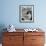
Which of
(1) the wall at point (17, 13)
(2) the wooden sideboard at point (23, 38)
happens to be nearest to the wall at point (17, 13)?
(1) the wall at point (17, 13)

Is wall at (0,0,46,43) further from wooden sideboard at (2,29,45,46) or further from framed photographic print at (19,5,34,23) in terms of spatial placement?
wooden sideboard at (2,29,45,46)

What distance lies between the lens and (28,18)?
4.00 metres

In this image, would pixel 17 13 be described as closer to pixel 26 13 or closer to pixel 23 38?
pixel 26 13

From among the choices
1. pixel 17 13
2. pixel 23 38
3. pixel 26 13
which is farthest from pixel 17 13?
pixel 23 38

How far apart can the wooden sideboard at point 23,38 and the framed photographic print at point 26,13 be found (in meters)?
0.62

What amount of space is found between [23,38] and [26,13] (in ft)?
2.87

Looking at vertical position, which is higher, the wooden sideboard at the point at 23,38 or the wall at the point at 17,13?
the wall at the point at 17,13

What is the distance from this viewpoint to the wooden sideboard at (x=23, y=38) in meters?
3.53

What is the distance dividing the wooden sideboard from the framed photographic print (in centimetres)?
62

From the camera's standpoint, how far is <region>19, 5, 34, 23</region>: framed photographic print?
3.98m

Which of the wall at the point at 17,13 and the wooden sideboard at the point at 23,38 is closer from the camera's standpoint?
the wooden sideboard at the point at 23,38

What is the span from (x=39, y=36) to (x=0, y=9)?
4.88ft

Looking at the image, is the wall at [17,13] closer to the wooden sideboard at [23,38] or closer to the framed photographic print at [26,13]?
the framed photographic print at [26,13]

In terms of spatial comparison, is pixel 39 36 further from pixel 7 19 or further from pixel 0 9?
pixel 0 9
